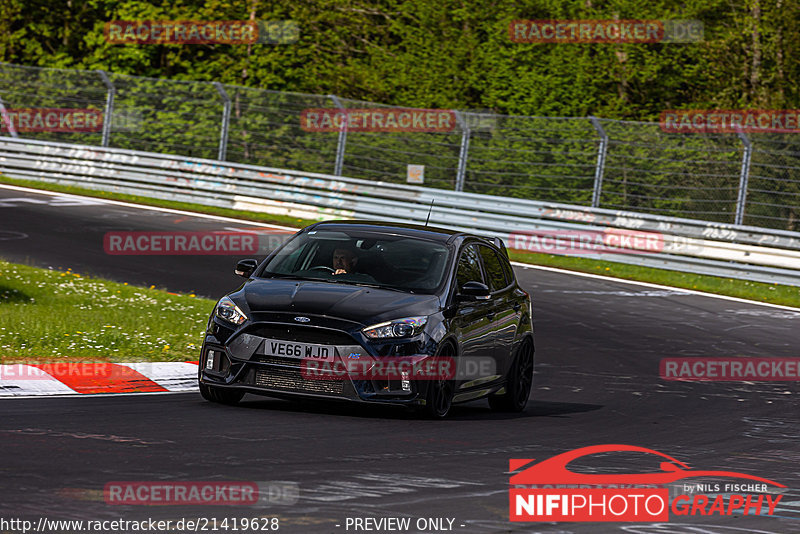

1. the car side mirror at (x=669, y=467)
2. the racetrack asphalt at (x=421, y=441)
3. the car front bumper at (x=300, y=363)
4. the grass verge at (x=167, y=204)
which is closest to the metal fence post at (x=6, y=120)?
the grass verge at (x=167, y=204)

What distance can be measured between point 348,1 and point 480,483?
33.4 m

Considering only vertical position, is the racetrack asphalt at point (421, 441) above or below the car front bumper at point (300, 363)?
below

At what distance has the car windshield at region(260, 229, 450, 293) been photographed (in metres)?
10.2

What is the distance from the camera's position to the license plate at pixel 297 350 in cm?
916

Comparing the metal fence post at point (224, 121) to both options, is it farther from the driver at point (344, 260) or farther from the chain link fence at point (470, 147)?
the driver at point (344, 260)

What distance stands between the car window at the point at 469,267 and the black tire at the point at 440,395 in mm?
825

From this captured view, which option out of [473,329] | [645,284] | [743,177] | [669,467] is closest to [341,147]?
[645,284]

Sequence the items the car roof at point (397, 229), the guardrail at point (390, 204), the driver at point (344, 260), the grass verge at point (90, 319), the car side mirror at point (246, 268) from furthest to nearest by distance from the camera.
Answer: the guardrail at point (390, 204), the grass verge at point (90, 319), the car roof at point (397, 229), the car side mirror at point (246, 268), the driver at point (344, 260)

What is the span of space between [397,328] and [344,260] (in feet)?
3.78

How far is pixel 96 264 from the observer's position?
19.3m

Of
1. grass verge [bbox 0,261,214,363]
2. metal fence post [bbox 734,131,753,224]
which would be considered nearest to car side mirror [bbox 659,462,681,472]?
grass verge [bbox 0,261,214,363]

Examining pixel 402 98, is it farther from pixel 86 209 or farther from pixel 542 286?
pixel 542 286

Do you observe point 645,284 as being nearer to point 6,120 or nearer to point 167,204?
point 167,204

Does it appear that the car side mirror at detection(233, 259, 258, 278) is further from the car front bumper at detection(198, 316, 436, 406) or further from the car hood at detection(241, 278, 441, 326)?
the car front bumper at detection(198, 316, 436, 406)
